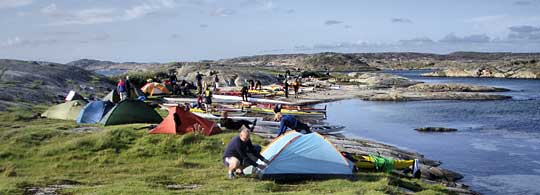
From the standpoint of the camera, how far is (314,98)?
2427 inches

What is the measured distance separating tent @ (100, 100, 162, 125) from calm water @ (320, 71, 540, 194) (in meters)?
13.9

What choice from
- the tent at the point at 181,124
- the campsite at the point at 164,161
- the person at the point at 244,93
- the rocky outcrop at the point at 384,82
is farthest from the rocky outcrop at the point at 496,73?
the tent at the point at 181,124

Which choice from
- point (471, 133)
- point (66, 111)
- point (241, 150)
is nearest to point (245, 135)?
point (241, 150)

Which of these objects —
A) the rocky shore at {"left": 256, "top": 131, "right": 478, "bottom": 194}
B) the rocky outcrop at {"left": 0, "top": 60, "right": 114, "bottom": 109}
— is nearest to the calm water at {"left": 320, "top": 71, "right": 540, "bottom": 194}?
the rocky shore at {"left": 256, "top": 131, "right": 478, "bottom": 194}

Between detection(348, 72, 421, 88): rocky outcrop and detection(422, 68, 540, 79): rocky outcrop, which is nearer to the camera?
detection(348, 72, 421, 88): rocky outcrop

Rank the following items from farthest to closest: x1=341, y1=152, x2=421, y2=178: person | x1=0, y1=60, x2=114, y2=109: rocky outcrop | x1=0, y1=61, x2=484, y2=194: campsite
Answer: x1=0, y1=60, x2=114, y2=109: rocky outcrop < x1=341, y1=152, x2=421, y2=178: person < x1=0, y1=61, x2=484, y2=194: campsite

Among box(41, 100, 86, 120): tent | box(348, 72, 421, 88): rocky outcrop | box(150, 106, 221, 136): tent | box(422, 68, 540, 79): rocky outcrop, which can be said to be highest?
box(150, 106, 221, 136): tent

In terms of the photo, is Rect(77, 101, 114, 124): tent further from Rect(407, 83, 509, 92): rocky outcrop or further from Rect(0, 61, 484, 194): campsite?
Rect(407, 83, 509, 92): rocky outcrop

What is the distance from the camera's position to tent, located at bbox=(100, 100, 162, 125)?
27656mm

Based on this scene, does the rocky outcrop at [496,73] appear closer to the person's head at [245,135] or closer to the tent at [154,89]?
the tent at [154,89]

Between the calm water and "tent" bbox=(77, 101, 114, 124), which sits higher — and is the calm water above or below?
below

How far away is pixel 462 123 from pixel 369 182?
97.7 ft

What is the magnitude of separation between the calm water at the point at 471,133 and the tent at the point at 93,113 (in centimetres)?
1590

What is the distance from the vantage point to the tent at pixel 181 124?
76.7ft
